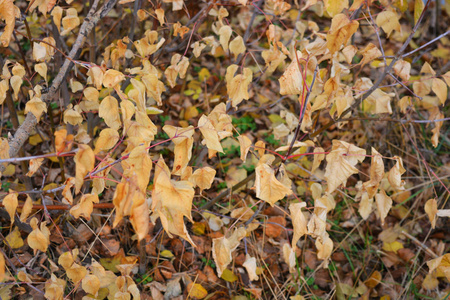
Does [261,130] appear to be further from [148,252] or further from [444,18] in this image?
[444,18]

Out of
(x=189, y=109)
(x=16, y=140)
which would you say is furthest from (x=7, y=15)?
(x=189, y=109)

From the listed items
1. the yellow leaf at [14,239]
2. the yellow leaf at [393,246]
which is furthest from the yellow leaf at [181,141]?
the yellow leaf at [393,246]

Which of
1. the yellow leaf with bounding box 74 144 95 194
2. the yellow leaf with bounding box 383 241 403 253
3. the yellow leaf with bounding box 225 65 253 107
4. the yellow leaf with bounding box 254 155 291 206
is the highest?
the yellow leaf with bounding box 74 144 95 194

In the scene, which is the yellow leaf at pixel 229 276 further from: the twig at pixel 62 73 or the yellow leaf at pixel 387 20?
the yellow leaf at pixel 387 20

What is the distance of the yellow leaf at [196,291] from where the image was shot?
1.38m

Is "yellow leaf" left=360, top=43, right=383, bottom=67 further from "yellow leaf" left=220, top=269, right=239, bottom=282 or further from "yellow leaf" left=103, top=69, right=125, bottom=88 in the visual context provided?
"yellow leaf" left=220, top=269, right=239, bottom=282

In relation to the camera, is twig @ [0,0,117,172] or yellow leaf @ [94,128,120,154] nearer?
yellow leaf @ [94,128,120,154]

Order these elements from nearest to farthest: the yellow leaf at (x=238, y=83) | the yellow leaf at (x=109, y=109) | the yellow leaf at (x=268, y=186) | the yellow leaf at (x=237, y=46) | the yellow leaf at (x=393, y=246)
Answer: the yellow leaf at (x=268, y=186), the yellow leaf at (x=109, y=109), the yellow leaf at (x=238, y=83), the yellow leaf at (x=237, y=46), the yellow leaf at (x=393, y=246)

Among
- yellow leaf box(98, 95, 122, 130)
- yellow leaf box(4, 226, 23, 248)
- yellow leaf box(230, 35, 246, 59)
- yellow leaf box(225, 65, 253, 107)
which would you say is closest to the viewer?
yellow leaf box(98, 95, 122, 130)

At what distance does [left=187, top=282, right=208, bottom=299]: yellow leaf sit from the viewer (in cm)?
138

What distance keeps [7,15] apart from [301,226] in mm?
829

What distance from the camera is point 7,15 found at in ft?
2.84

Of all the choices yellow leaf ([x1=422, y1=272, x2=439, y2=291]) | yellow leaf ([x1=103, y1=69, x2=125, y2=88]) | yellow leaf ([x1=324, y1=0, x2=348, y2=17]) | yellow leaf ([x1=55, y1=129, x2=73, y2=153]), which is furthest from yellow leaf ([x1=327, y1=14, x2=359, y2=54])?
yellow leaf ([x1=422, y1=272, x2=439, y2=291])

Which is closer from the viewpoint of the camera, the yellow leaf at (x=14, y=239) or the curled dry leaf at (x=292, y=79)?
the curled dry leaf at (x=292, y=79)
